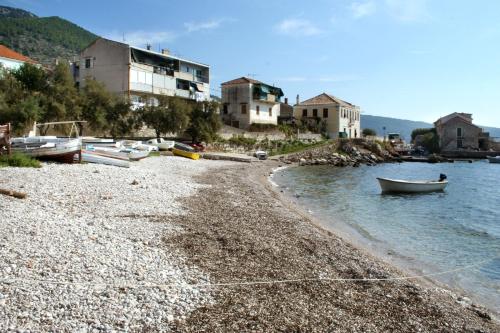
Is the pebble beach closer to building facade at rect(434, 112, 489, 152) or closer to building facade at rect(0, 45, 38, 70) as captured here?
building facade at rect(0, 45, 38, 70)

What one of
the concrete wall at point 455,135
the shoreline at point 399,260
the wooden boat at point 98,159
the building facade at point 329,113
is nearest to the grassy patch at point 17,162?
the wooden boat at point 98,159

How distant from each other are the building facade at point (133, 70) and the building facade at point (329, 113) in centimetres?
2870

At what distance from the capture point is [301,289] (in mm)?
8203

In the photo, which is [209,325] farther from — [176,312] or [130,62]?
[130,62]

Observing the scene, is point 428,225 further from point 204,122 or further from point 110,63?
point 110,63

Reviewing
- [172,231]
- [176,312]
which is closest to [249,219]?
[172,231]

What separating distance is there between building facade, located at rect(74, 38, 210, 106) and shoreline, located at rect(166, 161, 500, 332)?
42830 millimetres

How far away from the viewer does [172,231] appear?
1149cm

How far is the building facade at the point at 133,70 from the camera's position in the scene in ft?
184

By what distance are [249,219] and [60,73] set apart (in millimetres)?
29937

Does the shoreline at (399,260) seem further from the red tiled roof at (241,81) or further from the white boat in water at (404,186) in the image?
the red tiled roof at (241,81)

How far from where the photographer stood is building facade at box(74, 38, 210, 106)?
5600 centimetres

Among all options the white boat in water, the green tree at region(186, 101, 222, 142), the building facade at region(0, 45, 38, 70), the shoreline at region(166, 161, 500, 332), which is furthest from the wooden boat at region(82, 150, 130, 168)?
the building facade at region(0, 45, 38, 70)

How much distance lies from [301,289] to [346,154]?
67582 mm
